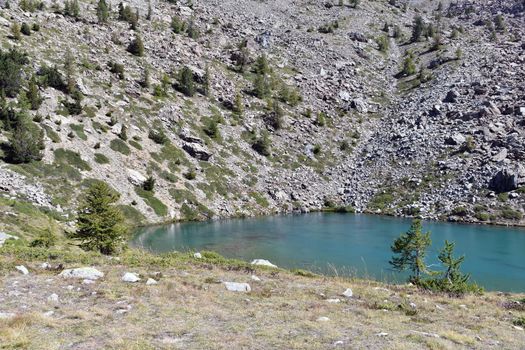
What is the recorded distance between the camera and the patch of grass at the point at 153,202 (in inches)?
2938

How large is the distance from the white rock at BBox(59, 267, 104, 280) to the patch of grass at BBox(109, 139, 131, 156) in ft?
204

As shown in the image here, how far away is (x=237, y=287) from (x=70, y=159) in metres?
58.7

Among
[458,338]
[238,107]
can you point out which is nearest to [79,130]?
→ [238,107]

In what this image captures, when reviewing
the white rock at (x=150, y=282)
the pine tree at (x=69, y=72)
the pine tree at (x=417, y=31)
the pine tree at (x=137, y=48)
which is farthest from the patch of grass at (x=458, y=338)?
the pine tree at (x=417, y=31)

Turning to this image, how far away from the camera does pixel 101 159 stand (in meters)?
74.6

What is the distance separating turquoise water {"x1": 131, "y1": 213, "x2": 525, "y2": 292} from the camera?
166 feet

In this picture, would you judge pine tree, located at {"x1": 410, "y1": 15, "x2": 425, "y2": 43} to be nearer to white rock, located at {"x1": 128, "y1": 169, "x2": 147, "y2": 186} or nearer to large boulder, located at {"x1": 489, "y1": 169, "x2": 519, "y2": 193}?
large boulder, located at {"x1": 489, "y1": 169, "x2": 519, "y2": 193}

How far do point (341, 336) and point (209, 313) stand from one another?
495 centimetres

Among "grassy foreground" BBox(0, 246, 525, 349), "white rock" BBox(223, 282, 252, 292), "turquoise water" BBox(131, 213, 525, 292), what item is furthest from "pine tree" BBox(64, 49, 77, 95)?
"white rock" BBox(223, 282, 252, 292)

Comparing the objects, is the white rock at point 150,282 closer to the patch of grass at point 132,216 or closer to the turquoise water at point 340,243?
the turquoise water at point 340,243

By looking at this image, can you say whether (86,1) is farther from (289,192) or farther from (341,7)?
(341,7)

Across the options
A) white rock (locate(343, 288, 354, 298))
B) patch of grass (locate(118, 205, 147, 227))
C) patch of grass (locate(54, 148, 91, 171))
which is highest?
patch of grass (locate(54, 148, 91, 171))

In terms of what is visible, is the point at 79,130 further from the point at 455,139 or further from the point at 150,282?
the point at 455,139

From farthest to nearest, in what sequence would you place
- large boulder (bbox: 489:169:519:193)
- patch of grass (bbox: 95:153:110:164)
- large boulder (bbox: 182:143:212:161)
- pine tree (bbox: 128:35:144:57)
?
pine tree (bbox: 128:35:144:57), large boulder (bbox: 182:143:212:161), large boulder (bbox: 489:169:519:193), patch of grass (bbox: 95:153:110:164)
